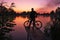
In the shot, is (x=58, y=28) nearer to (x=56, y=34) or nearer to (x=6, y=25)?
(x=56, y=34)

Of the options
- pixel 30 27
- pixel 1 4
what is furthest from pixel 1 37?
pixel 30 27

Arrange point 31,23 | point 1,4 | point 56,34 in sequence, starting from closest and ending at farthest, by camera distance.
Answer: point 1,4
point 56,34
point 31,23

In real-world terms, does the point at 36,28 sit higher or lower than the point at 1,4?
lower

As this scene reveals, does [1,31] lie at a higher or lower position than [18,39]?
higher

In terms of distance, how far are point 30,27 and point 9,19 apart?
10288 mm

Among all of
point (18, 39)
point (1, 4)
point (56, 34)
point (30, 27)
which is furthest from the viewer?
point (30, 27)

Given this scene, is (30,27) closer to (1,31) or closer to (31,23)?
(31,23)

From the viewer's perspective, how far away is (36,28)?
1784cm

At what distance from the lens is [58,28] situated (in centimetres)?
1123

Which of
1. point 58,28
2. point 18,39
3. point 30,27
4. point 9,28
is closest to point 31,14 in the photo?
point 18,39

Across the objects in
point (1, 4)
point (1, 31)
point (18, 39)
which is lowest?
point (18, 39)

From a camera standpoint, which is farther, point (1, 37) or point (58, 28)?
point (58, 28)

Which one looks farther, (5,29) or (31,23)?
(31,23)

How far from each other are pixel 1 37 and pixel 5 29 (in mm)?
348
